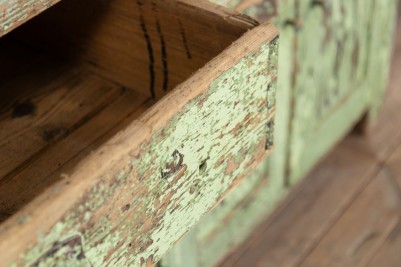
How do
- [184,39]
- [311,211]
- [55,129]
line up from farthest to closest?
[311,211] → [55,129] → [184,39]

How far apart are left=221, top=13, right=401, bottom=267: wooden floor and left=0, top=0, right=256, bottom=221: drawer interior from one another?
0.70 meters

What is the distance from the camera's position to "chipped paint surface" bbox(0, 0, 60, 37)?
70cm

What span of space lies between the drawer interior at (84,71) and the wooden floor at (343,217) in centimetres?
70

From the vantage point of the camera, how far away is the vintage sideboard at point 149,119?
2.04 feet

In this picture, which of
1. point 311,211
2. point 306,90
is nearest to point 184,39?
point 306,90

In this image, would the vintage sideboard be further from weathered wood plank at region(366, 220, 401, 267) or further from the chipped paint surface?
weathered wood plank at region(366, 220, 401, 267)

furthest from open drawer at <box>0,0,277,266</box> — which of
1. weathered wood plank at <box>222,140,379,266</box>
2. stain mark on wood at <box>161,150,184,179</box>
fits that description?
weathered wood plank at <box>222,140,379,266</box>

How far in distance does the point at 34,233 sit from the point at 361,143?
58.3 inches

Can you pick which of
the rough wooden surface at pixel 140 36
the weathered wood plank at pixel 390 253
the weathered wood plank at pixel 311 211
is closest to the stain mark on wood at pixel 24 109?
the rough wooden surface at pixel 140 36

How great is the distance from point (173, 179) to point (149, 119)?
0.29 feet

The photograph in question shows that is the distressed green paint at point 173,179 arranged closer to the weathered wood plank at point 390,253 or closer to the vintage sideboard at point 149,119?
the vintage sideboard at point 149,119

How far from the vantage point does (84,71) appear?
1087mm

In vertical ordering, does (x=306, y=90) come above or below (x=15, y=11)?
below

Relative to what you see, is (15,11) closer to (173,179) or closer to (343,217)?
(173,179)
